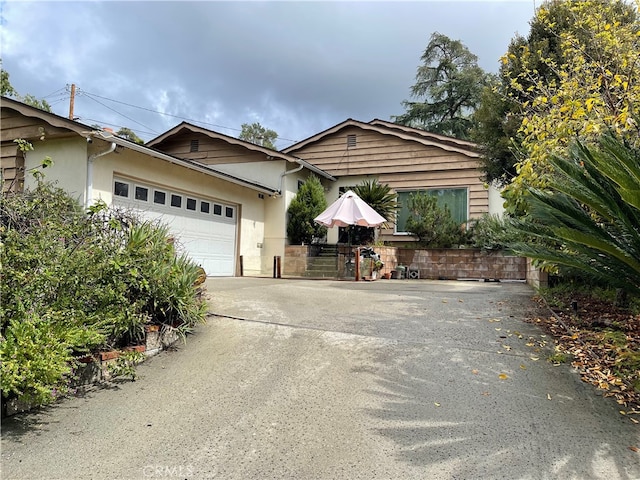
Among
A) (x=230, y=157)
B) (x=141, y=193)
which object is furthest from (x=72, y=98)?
(x=141, y=193)

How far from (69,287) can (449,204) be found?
13131mm

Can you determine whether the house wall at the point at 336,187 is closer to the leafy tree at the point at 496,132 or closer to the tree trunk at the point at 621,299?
the leafy tree at the point at 496,132

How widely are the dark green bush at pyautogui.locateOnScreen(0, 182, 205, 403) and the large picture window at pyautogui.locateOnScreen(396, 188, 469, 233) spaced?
1087 centimetres

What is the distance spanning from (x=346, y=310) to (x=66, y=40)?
9866 millimetres

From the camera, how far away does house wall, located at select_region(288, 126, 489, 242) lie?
1425cm

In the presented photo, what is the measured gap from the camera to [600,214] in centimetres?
368

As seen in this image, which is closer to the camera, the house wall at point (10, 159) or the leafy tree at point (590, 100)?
the leafy tree at point (590, 100)

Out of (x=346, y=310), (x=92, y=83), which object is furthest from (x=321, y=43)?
(x=92, y=83)

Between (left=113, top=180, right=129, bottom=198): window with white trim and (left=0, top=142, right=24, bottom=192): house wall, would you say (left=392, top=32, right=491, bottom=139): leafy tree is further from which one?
(left=0, top=142, right=24, bottom=192): house wall

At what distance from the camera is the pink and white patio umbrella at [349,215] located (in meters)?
11.4

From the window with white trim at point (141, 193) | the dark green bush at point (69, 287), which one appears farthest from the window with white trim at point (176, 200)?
the dark green bush at point (69, 287)

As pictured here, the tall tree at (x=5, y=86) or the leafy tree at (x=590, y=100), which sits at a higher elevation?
the tall tree at (x=5, y=86)

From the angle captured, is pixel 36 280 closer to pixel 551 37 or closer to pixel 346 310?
pixel 346 310

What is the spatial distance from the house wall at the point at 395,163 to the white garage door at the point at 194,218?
528cm
